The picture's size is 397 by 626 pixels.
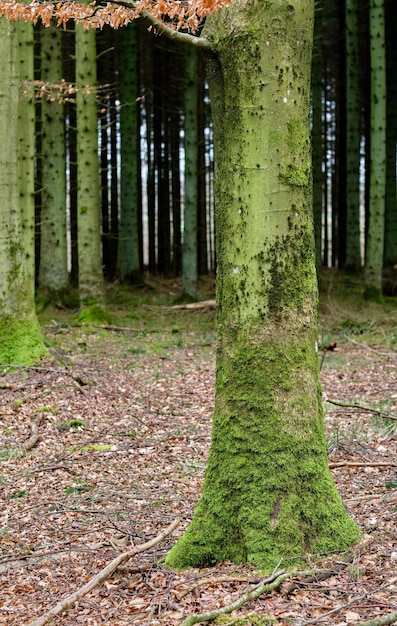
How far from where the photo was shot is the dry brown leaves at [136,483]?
3.60 meters

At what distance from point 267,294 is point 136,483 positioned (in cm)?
286

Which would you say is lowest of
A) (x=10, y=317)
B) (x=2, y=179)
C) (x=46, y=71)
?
(x=10, y=317)

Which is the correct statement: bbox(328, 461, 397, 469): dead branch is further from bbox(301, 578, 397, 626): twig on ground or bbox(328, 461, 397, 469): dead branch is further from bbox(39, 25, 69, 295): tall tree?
bbox(39, 25, 69, 295): tall tree

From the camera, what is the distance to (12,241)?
930 centimetres

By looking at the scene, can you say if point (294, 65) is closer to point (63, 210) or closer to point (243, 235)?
point (243, 235)

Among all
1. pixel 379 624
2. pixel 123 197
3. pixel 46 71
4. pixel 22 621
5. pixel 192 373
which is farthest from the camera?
pixel 123 197

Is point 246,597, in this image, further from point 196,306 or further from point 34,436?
point 196,306

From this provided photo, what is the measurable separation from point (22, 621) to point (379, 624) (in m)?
1.93

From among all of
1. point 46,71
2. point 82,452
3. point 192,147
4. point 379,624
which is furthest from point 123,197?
point 379,624

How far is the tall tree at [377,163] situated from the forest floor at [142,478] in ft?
9.01

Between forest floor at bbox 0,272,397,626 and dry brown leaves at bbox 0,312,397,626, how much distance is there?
12 millimetres

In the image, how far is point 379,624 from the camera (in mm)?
3146

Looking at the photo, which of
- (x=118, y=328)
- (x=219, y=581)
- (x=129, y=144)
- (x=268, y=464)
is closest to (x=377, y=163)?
(x=118, y=328)

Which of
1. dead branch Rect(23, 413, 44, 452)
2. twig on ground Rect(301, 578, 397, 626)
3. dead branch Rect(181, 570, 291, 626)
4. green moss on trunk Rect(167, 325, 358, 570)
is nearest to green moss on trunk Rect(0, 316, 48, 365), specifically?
dead branch Rect(23, 413, 44, 452)
